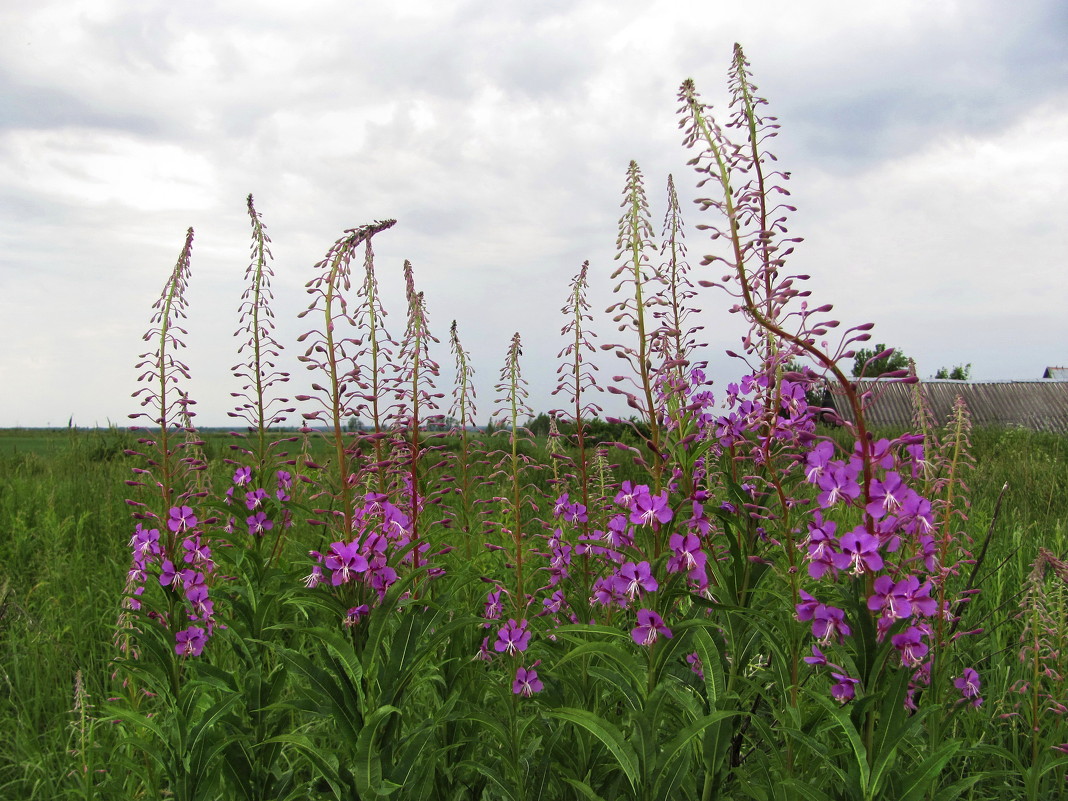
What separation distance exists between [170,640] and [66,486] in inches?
310

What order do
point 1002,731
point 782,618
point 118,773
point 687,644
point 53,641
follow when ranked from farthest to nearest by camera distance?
point 53,641, point 1002,731, point 118,773, point 782,618, point 687,644

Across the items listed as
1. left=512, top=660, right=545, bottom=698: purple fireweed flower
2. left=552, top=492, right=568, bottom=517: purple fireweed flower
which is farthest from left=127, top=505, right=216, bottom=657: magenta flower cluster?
left=552, top=492, right=568, bottom=517: purple fireweed flower

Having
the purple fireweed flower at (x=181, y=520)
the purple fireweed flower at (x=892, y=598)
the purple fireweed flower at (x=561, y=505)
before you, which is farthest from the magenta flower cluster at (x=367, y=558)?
the purple fireweed flower at (x=892, y=598)

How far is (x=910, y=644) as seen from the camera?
241 centimetres

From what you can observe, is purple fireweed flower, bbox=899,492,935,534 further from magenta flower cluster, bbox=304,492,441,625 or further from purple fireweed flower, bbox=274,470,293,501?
purple fireweed flower, bbox=274,470,293,501

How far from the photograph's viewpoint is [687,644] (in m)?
2.74

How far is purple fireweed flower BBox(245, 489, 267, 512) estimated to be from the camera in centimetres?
407

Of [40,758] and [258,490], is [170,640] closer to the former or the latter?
[258,490]

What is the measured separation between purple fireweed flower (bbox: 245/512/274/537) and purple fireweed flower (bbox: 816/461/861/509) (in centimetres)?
287

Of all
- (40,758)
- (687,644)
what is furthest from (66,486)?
(687,644)

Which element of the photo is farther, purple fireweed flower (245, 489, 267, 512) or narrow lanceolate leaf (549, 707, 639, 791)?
purple fireweed flower (245, 489, 267, 512)

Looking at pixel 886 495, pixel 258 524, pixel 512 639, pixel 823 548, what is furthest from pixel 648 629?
pixel 258 524

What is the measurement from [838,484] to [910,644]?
1.93 ft

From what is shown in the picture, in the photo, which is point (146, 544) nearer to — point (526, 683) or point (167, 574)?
point (167, 574)
